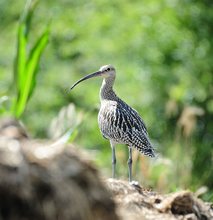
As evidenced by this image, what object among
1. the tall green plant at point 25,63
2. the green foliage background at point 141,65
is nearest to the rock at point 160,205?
the tall green plant at point 25,63

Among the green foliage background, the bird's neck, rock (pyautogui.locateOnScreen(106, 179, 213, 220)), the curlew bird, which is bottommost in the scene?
rock (pyautogui.locateOnScreen(106, 179, 213, 220))

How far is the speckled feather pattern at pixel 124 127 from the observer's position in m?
11.1

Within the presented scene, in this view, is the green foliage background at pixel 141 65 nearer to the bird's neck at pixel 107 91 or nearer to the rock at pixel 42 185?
the bird's neck at pixel 107 91

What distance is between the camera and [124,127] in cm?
1124

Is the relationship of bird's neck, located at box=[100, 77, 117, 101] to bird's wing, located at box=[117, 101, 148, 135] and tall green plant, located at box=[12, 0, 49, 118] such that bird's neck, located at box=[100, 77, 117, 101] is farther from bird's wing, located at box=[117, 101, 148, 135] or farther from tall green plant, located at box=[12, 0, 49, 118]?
tall green plant, located at box=[12, 0, 49, 118]

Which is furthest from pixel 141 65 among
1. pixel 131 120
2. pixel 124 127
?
pixel 124 127

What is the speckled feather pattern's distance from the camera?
11094 mm

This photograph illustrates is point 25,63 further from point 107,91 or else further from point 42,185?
point 42,185

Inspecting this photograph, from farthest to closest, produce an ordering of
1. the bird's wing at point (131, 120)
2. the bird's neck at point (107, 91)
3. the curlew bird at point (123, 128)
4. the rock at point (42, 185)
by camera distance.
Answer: the bird's neck at point (107, 91) → the bird's wing at point (131, 120) → the curlew bird at point (123, 128) → the rock at point (42, 185)

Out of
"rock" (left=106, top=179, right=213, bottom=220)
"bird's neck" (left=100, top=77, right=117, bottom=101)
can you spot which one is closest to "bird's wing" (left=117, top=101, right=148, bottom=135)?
"bird's neck" (left=100, top=77, right=117, bottom=101)

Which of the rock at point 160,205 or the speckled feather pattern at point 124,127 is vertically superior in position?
the speckled feather pattern at point 124,127

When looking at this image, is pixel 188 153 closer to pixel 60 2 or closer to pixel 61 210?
pixel 61 210

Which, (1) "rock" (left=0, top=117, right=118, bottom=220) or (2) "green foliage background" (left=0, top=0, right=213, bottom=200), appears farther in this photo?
(2) "green foliage background" (left=0, top=0, right=213, bottom=200)

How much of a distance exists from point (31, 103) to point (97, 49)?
2.24 meters
